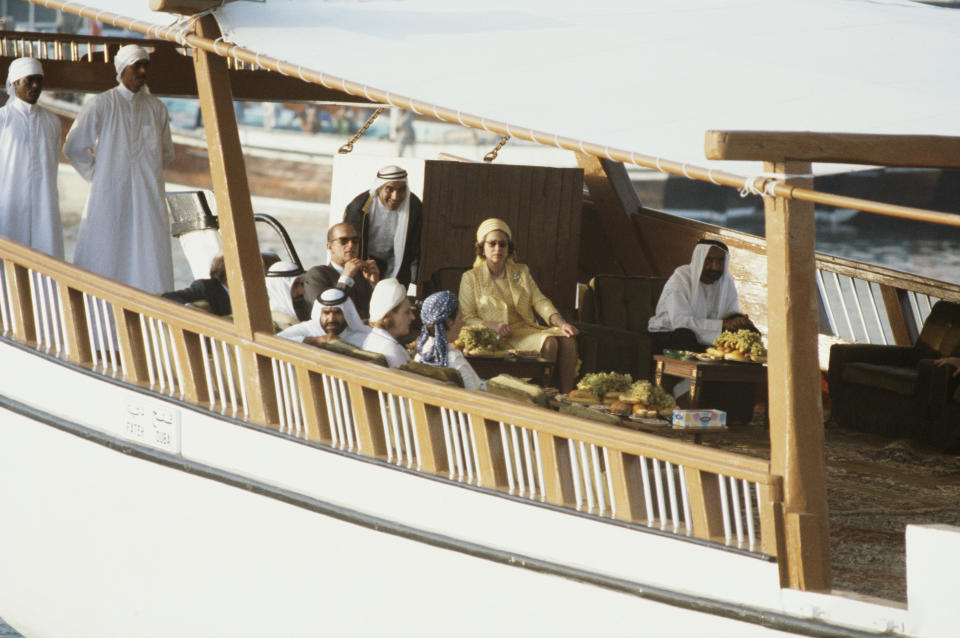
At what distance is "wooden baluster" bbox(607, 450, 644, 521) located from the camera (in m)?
3.55

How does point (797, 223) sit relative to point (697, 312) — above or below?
above

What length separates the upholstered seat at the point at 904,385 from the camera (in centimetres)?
593

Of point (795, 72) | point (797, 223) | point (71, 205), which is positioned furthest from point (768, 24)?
point (71, 205)

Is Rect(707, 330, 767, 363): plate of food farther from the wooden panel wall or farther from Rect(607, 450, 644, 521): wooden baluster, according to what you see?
Rect(607, 450, 644, 521): wooden baluster

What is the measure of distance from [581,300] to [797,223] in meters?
4.50

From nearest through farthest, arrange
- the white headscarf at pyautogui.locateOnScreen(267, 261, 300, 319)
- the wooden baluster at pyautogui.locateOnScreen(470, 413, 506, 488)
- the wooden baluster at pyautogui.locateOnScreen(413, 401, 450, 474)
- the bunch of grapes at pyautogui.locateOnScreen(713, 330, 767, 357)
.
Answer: the wooden baluster at pyautogui.locateOnScreen(470, 413, 506, 488), the wooden baluster at pyautogui.locateOnScreen(413, 401, 450, 474), the bunch of grapes at pyautogui.locateOnScreen(713, 330, 767, 357), the white headscarf at pyautogui.locateOnScreen(267, 261, 300, 319)

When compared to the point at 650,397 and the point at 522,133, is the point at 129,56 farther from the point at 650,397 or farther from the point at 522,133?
the point at 522,133

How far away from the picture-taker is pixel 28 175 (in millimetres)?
5879

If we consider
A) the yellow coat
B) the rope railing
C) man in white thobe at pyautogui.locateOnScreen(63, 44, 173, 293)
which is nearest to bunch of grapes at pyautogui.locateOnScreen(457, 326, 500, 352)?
the yellow coat

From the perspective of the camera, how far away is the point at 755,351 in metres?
6.35

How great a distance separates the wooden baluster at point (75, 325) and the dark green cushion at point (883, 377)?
3566 mm

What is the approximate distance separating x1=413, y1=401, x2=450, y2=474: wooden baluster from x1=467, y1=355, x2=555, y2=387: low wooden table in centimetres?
213

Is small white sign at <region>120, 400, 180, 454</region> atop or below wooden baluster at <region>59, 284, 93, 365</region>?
below

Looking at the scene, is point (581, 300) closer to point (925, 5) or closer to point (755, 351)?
point (755, 351)
